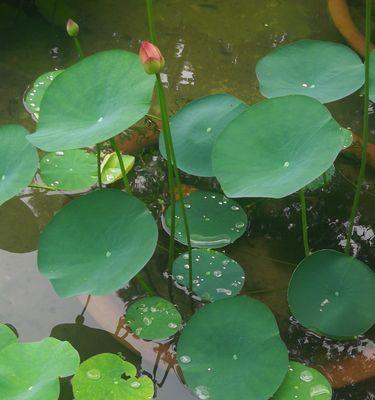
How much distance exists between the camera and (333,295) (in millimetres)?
1558

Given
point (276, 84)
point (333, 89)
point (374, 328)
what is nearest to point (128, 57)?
point (276, 84)

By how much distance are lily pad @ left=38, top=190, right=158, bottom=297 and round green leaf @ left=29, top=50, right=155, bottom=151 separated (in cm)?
16

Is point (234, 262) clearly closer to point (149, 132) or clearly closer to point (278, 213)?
point (278, 213)

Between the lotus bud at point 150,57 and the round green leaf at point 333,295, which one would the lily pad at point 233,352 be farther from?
the lotus bud at point 150,57

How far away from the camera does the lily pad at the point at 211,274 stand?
1.66m

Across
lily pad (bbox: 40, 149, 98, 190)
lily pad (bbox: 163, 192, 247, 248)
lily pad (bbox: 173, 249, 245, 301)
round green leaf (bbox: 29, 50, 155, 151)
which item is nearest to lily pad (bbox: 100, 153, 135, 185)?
lily pad (bbox: 40, 149, 98, 190)

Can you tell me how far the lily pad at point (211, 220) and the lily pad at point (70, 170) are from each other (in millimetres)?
242

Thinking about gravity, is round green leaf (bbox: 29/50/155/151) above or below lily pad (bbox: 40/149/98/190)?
above

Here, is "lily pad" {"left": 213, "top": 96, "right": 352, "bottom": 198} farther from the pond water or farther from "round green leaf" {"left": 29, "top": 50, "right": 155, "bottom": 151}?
the pond water

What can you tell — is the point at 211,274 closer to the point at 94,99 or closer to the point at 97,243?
the point at 97,243

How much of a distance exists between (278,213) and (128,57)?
66cm

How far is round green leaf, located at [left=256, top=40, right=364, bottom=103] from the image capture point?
1.66 m

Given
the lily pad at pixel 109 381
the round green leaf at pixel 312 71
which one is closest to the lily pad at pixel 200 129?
the round green leaf at pixel 312 71

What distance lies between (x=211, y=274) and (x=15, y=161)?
525 mm
